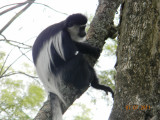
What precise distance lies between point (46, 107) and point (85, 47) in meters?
0.86

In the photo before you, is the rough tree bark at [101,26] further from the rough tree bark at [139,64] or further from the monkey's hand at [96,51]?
the rough tree bark at [139,64]

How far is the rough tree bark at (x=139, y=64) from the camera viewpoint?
4.09 feet

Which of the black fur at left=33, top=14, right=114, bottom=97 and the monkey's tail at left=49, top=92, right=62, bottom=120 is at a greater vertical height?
the black fur at left=33, top=14, right=114, bottom=97

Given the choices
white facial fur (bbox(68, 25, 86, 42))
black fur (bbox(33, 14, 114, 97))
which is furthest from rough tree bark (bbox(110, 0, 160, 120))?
white facial fur (bbox(68, 25, 86, 42))

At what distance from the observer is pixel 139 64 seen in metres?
1.34

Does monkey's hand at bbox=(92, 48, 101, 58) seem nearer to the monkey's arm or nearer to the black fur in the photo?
the monkey's arm

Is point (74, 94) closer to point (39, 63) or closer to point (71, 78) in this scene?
point (71, 78)

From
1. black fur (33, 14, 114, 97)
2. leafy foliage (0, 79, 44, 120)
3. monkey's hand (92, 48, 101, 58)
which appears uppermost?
monkey's hand (92, 48, 101, 58)

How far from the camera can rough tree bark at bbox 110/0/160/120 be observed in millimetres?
1246
